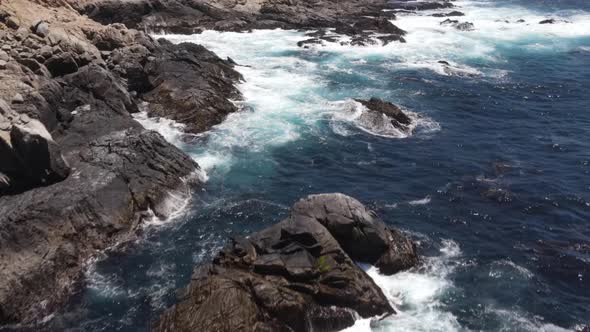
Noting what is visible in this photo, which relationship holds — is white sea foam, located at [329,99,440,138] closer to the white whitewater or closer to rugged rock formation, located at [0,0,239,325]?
the white whitewater

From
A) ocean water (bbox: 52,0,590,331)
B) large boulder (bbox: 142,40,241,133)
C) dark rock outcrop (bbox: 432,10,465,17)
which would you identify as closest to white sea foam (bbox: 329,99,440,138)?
ocean water (bbox: 52,0,590,331)

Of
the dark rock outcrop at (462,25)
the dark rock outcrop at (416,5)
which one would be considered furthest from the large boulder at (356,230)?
the dark rock outcrop at (416,5)

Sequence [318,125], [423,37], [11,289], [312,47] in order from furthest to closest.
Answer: [423,37]
[312,47]
[318,125]
[11,289]

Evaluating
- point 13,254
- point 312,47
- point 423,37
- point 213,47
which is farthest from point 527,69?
point 13,254

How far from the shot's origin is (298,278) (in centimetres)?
1975

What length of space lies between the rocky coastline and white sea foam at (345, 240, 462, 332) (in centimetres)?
54

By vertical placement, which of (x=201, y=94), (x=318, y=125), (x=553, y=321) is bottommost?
(x=553, y=321)

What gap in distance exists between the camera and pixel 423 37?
70125 millimetres

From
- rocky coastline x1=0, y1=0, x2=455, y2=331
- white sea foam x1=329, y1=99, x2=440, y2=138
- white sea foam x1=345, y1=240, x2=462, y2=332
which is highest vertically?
rocky coastline x1=0, y1=0, x2=455, y2=331

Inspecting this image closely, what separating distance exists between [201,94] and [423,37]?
1619 inches

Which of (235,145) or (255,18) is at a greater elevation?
(255,18)

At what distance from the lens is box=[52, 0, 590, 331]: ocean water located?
21.9 m

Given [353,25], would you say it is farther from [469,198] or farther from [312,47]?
[469,198]

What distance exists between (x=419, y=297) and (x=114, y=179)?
16.9 m
